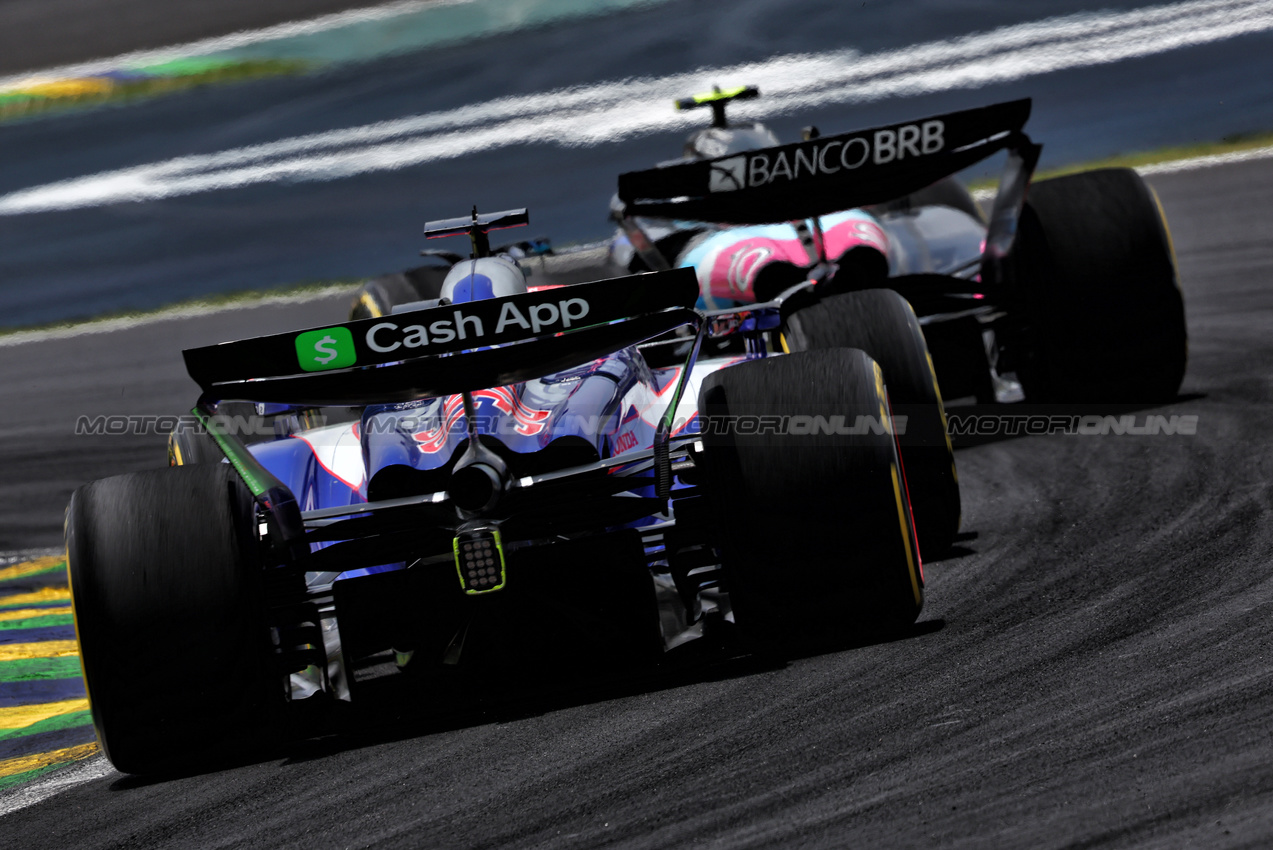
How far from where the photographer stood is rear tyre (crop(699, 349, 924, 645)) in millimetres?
4461

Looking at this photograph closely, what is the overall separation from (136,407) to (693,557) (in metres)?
9.54

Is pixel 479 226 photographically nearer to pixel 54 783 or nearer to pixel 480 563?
pixel 480 563

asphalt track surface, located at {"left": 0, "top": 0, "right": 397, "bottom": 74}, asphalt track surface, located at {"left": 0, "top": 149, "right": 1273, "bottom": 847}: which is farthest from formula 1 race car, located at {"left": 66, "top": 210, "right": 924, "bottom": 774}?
asphalt track surface, located at {"left": 0, "top": 0, "right": 397, "bottom": 74}

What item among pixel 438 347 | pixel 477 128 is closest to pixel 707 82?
pixel 477 128

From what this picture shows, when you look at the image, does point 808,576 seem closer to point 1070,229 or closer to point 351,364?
point 351,364

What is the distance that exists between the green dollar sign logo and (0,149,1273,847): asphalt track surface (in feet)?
3.50

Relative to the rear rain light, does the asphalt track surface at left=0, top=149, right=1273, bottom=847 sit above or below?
below

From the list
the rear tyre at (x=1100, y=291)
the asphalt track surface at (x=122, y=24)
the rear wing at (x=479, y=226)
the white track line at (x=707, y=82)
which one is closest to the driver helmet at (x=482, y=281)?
the rear wing at (x=479, y=226)

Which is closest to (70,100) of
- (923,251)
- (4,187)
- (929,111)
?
(4,187)

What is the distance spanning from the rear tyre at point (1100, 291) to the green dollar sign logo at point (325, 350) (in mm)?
4208

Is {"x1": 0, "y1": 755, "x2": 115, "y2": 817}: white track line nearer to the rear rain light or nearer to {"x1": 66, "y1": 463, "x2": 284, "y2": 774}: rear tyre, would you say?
{"x1": 66, "y1": 463, "x2": 284, "y2": 774}: rear tyre

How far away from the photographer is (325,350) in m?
4.49

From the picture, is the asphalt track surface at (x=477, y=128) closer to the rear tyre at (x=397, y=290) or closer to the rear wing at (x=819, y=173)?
the rear tyre at (x=397, y=290)

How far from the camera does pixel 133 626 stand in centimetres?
439
